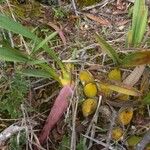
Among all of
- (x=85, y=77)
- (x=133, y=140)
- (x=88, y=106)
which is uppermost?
(x=85, y=77)

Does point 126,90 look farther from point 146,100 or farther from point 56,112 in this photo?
point 56,112

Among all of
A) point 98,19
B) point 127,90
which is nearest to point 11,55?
point 127,90

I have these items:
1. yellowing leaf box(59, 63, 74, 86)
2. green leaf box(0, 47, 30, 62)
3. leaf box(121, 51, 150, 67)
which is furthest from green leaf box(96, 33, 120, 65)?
green leaf box(0, 47, 30, 62)

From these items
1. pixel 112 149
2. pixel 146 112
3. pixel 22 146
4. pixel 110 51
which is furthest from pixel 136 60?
pixel 22 146

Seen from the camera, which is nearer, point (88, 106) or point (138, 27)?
point (88, 106)

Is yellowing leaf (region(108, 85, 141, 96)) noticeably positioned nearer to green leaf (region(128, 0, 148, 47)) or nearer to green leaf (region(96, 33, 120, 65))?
green leaf (region(96, 33, 120, 65))

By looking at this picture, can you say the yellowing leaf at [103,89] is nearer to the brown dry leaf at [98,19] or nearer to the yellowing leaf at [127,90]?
the yellowing leaf at [127,90]

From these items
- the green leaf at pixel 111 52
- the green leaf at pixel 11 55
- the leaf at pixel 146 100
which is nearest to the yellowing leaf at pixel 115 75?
the green leaf at pixel 111 52
